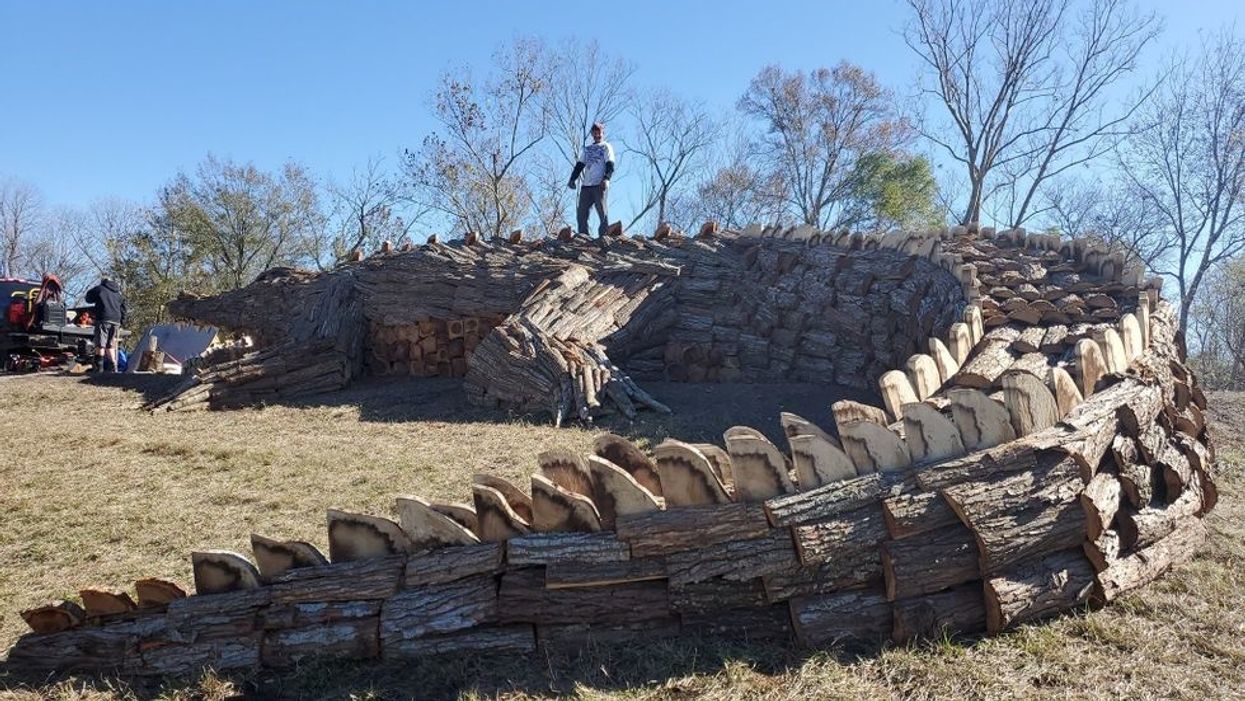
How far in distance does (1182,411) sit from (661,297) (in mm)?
5411

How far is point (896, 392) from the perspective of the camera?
11.0 ft

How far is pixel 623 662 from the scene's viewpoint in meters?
2.38

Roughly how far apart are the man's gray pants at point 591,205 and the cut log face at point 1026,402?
7650mm

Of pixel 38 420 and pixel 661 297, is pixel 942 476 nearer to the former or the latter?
pixel 661 297

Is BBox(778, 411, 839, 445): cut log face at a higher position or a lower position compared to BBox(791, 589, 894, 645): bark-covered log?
higher

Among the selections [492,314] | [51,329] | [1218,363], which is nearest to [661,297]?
[492,314]

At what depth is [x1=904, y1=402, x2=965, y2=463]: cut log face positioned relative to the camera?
101 inches

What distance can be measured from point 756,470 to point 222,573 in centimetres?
178

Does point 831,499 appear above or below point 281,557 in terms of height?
above

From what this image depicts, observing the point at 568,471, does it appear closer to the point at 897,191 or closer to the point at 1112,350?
the point at 1112,350

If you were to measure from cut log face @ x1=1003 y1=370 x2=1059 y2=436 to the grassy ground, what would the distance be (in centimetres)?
Result: 67

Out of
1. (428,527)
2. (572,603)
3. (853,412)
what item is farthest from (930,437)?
(428,527)

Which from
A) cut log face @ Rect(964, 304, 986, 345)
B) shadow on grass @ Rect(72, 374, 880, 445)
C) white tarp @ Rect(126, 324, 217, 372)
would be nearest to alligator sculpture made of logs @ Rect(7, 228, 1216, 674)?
cut log face @ Rect(964, 304, 986, 345)

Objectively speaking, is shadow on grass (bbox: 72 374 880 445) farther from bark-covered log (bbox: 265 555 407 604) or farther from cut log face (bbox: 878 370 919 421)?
bark-covered log (bbox: 265 555 407 604)
